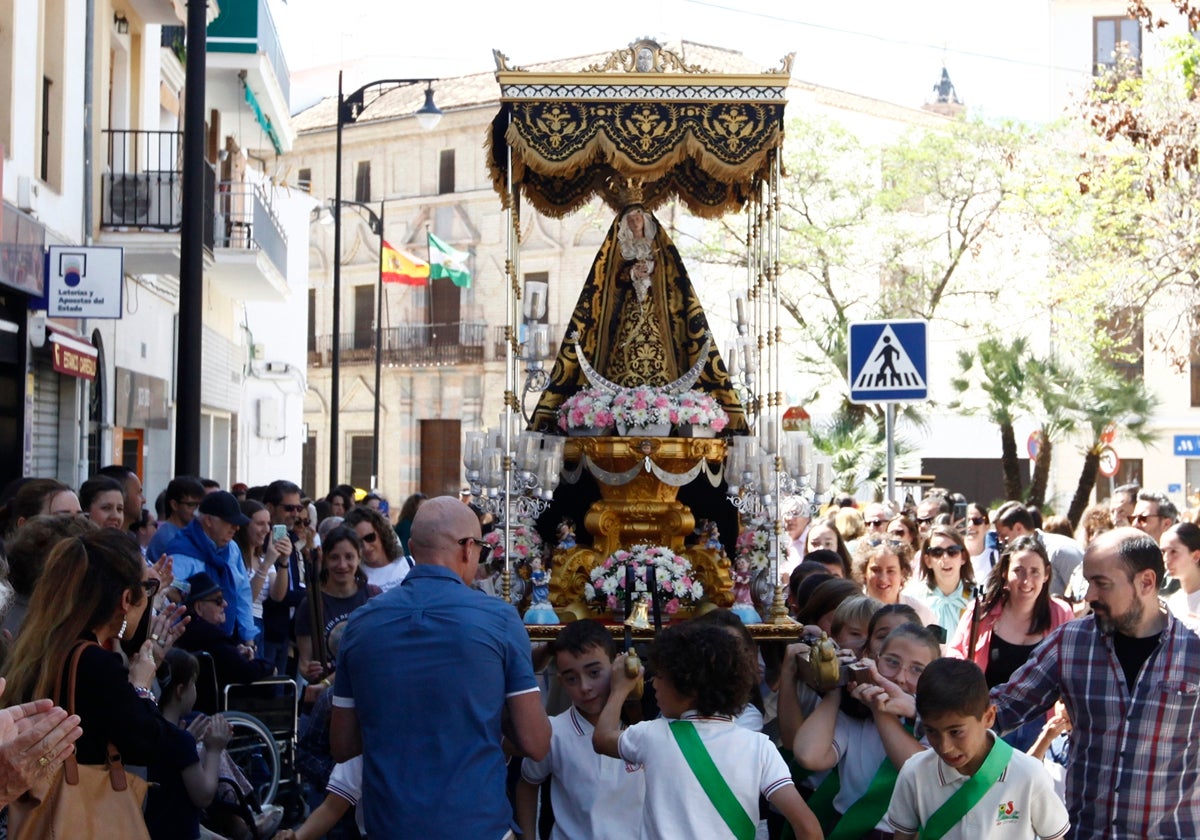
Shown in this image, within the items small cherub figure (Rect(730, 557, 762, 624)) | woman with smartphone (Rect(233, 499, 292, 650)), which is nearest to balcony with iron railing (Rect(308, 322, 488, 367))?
woman with smartphone (Rect(233, 499, 292, 650))

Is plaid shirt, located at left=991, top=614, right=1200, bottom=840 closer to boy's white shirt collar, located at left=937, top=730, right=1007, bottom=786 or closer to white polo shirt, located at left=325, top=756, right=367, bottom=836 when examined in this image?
boy's white shirt collar, located at left=937, top=730, right=1007, bottom=786

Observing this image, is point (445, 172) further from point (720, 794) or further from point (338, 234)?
point (720, 794)

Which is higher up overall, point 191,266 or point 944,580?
point 191,266

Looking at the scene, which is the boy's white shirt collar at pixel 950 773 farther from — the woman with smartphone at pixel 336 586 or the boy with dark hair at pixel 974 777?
the woman with smartphone at pixel 336 586

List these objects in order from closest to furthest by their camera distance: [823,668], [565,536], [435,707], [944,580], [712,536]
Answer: [435,707]
[823,668]
[944,580]
[565,536]
[712,536]

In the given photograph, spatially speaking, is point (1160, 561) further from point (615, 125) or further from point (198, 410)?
point (198, 410)

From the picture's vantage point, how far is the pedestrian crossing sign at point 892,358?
33.9ft

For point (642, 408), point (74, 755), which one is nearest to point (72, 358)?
point (642, 408)

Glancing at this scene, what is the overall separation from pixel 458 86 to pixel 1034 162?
2139 centimetres

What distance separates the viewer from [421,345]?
47.2 metres

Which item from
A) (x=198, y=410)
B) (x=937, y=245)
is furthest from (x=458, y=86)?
(x=198, y=410)

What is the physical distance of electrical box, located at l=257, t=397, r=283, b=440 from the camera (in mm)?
34969

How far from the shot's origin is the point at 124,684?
4.89 metres

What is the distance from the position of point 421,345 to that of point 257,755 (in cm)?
3979
